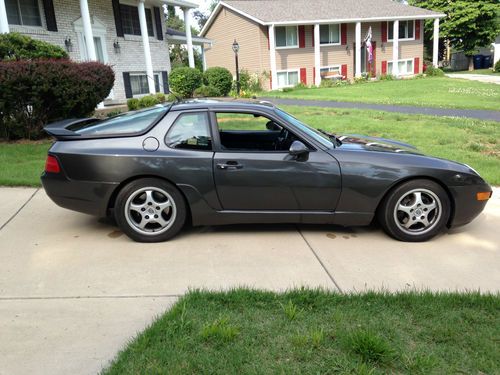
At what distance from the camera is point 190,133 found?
454 centimetres

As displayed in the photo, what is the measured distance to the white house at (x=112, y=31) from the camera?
15555 mm

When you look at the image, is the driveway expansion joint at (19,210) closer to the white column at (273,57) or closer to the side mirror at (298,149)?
the side mirror at (298,149)

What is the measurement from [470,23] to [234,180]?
153 ft

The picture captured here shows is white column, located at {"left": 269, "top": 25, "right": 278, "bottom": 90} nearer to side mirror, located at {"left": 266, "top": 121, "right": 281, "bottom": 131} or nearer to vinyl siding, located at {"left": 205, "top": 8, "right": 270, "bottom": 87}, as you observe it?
vinyl siding, located at {"left": 205, "top": 8, "right": 270, "bottom": 87}

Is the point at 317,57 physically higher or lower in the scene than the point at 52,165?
higher

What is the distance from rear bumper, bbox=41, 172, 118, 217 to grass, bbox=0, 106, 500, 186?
4.65 feet

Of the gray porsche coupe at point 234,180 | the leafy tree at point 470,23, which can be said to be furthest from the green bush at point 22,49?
the leafy tree at point 470,23

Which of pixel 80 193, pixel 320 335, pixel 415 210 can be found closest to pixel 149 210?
pixel 80 193

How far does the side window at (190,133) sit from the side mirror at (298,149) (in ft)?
2.69

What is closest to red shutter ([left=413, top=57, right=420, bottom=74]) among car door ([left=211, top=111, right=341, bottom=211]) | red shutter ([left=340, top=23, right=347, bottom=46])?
red shutter ([left=340, top=23, right=347, bottom=46])

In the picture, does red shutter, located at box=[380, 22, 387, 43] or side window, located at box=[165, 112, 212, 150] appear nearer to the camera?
side window, located at box=[165, 112, 212, 150]

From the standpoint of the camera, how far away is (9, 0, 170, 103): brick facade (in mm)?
16111

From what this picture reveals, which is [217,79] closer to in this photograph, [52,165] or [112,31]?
[112,31]

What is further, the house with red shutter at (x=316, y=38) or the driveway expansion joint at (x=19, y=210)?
the house with red shutter at (x=316, y=38)
